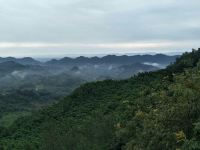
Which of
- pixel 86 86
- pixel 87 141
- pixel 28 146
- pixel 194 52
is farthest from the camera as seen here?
pixel 86 86

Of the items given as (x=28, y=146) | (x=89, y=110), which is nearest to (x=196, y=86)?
(x=28, y=146)

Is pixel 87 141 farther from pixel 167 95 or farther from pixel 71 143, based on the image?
pixel 167 95

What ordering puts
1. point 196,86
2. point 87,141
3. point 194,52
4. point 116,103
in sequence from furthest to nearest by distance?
point 194,52 < point 116,103 < point 87,141 < point 196,86

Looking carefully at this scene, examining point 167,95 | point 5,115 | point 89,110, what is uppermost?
point 167,95

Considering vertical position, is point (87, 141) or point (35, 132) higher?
point (87, 141)

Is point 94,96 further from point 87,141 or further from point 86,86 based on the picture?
point 87,141

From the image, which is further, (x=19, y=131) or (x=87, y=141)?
(x=19, y=131)
